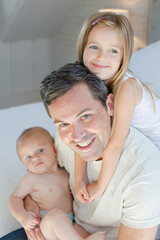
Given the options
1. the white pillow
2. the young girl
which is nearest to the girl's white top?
the young girl

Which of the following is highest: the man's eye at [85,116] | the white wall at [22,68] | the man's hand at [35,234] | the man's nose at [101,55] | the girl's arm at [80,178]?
the man's nose at [101,55]

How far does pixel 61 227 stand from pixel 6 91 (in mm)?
3720

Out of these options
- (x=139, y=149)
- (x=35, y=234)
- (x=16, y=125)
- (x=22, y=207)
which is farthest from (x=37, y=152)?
(x=16, y=125)

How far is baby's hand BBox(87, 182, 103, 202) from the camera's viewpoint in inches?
50.7

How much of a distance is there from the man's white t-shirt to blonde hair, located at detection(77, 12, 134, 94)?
0.21 metres

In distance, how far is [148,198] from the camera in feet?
3.84

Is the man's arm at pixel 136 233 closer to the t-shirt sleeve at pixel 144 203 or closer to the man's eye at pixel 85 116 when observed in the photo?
the t-shirt sleeve at pixel 144 203

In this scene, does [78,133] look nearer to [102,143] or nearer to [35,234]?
[102,143]

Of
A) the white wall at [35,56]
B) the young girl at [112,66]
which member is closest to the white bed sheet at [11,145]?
the young girl at [112,66]

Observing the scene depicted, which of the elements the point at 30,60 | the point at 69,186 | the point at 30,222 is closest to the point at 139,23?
the point at 30,60

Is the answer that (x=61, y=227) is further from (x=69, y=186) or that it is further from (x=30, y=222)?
(x=69, y=186)

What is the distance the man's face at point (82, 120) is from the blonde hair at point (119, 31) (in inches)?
5.4

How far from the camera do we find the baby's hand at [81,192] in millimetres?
1333

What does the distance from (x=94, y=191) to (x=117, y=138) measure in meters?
0.22
